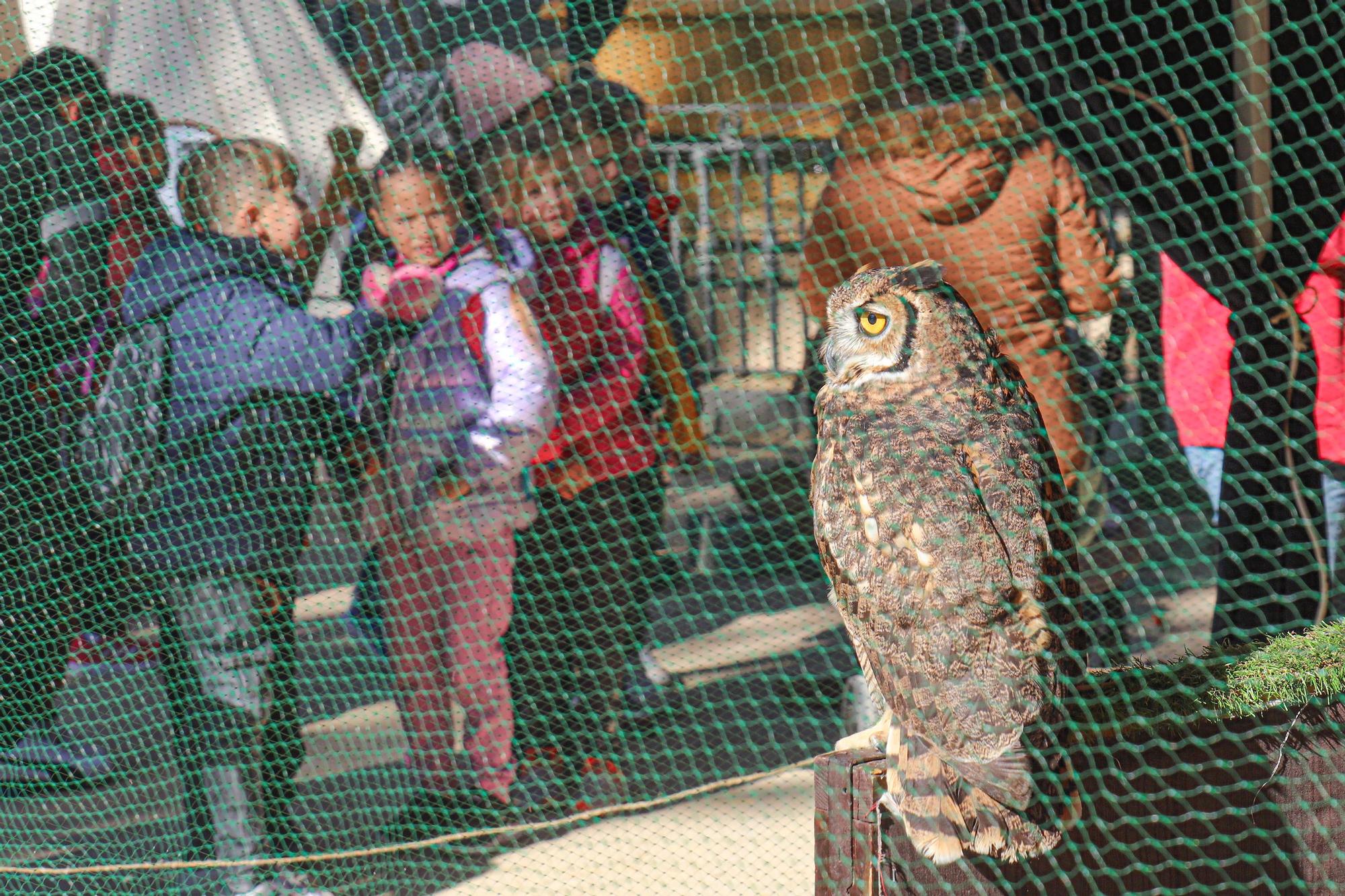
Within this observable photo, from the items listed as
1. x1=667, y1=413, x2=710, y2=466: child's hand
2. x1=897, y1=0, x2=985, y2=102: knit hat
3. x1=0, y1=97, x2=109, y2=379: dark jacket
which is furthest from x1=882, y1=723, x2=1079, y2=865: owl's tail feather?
x1=0, y1=97, x2=109, y2=379: dark jacket

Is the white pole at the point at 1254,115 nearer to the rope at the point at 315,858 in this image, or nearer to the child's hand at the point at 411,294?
the rope at the point at 315,858

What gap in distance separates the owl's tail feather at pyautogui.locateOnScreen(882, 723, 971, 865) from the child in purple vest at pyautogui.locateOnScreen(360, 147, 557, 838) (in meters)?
1.27

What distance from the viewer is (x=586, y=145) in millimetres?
2729

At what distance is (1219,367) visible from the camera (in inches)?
104

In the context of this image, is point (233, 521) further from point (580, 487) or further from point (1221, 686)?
point (1221, 686)

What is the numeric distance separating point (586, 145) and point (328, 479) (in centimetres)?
102

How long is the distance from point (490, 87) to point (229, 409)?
1.13m

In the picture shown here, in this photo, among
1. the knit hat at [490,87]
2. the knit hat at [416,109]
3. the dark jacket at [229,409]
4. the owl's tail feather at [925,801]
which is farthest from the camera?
the knit hat at [416,109]

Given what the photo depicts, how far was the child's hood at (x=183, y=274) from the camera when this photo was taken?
2.38m

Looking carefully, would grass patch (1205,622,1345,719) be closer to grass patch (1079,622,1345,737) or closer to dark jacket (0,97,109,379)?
grass patch (1079,622,1345,737)

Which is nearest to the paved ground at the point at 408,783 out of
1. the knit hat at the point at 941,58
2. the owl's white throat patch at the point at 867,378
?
the owl's white throat patch at the point at 867,378

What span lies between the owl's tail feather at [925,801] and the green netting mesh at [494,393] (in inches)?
7.4

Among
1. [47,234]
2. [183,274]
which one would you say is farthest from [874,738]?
[47,234]

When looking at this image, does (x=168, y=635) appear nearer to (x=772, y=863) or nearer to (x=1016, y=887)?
(x=772, y=863)
